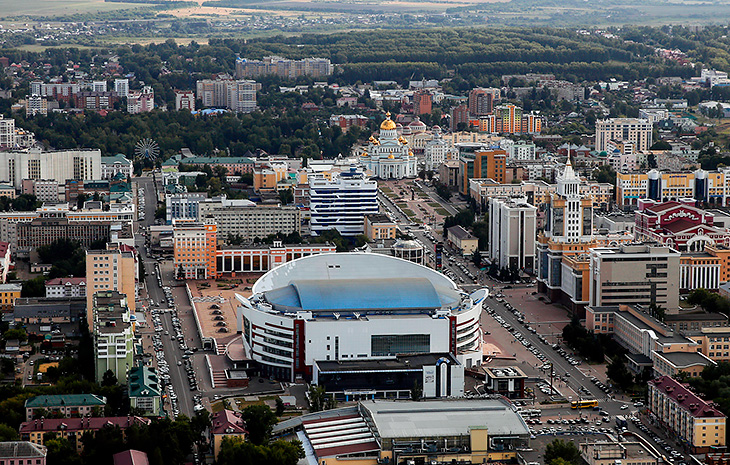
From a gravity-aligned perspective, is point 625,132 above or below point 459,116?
below

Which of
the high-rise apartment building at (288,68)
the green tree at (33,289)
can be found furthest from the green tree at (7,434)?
the high-rise apartment building at (288,68)

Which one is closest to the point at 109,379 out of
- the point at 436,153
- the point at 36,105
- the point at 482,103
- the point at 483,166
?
the point at 483,166

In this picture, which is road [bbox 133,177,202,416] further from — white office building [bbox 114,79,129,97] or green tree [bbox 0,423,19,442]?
white office building [bbox 114,79,129,97]

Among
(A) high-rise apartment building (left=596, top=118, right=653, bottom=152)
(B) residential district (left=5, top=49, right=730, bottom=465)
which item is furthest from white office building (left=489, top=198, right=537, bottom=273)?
(A) high-rise apartment building (left=596, top=118, right=653, bottom=152)

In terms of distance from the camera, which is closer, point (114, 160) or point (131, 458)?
point (131, 458)

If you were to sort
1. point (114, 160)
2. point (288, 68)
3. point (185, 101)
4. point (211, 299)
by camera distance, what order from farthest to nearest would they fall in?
point (288, 68) < point (185, 101) < point (114, 160) < point (211, 299)

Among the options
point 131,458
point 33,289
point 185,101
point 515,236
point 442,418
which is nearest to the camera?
point 131,458

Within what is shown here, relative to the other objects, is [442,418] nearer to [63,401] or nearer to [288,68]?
[63,401]
